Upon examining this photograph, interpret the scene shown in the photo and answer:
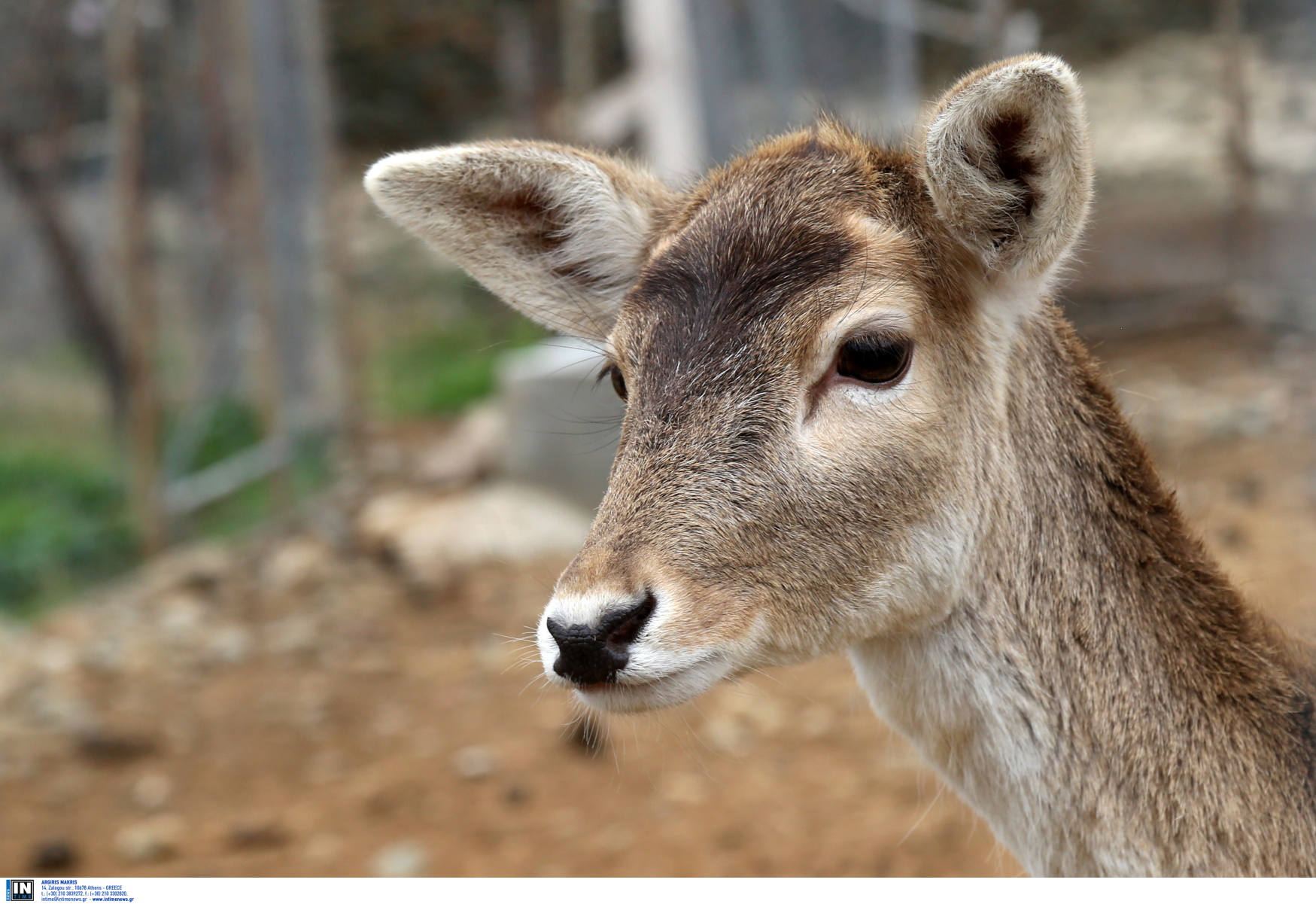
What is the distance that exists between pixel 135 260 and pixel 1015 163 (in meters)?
6.38

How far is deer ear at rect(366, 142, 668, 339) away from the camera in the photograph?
2.93 meters

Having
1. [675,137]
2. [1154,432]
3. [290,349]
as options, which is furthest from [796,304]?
[290,349]

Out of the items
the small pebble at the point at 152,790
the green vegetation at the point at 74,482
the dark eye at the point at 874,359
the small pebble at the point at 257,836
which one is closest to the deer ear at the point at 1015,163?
the dark eye at the point at 874,359

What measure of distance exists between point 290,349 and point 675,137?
3.24m

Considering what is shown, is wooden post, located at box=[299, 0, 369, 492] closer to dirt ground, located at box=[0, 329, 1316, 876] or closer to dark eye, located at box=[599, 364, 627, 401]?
dirt ground, located at box=[0, 329, 1316, 876]

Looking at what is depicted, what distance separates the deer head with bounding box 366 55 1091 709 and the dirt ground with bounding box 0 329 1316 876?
49.9 inches

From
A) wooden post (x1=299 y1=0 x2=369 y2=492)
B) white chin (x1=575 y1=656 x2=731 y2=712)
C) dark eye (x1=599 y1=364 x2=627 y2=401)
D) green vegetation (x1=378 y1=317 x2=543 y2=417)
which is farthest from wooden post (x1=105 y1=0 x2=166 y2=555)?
white chin (x1=575 y1=656 x2=731 y2=712)

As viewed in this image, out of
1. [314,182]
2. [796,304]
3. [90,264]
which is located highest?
[796,304]

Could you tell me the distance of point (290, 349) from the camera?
835 centimetres

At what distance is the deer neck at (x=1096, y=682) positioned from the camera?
2.48 metres

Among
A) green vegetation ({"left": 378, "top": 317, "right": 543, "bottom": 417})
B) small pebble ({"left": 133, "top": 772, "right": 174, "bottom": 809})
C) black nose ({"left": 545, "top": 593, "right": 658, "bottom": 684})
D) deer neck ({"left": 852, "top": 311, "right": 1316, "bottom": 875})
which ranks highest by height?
black nose ({"left": 545, "top": 593, "right": 658, "bottom": 684})

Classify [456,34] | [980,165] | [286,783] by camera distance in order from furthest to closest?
[456,34] < [286,783] < [980,165]

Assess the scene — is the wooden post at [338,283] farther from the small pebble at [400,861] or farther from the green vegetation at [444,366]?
the small pebble at [400,861]

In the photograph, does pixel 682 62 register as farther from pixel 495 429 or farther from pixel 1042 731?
pixel 1042 731
